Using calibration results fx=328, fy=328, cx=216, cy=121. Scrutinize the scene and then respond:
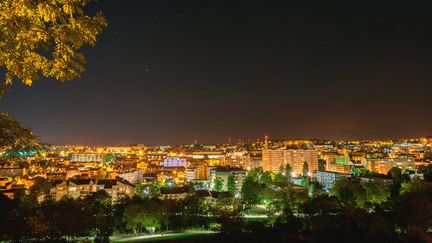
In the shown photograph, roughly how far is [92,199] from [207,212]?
10.2 m

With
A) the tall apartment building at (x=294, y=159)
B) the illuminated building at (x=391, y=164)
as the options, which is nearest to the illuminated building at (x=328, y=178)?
the tall apartment building at (x=294, y=159)

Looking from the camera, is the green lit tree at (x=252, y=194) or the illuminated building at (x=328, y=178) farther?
the illuminated building at (x=328, y=178)

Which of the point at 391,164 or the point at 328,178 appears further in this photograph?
the point at 391,164

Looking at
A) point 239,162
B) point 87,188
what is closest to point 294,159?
point 239,162

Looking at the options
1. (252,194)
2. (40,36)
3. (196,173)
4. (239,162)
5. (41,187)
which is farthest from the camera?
(239,162)

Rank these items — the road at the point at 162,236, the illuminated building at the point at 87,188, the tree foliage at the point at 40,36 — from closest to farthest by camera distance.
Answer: the tree foliage at the point at 40,36, the road at the point at 162,236, the illuminated building at the point at 87,188

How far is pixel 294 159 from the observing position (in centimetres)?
7194

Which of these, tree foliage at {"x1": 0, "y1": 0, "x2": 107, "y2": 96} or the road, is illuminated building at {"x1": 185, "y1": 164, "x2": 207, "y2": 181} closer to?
the road

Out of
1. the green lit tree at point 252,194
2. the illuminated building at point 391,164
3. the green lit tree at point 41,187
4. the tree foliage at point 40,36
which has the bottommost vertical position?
the green lit tree at point 252,194

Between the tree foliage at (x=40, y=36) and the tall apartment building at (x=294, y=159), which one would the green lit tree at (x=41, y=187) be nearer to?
the tree foliage at (x=40, y=36)

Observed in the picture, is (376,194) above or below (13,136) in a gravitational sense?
below

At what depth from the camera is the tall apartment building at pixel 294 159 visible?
233 feet

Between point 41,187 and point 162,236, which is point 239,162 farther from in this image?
point 162,236

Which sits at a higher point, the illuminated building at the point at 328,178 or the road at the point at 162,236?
the illuminated building at the point at 328,178
